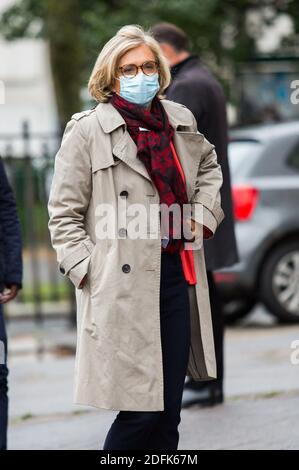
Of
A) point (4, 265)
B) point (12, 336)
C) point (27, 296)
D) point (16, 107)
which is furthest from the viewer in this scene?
point (16, 107)

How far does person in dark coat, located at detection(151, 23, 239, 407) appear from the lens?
653 cm

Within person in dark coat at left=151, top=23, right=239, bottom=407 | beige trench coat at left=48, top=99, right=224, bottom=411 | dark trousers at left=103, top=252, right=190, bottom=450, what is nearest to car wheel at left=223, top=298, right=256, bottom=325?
person in dark coat at left=151, top=23, right=239, bottom=407

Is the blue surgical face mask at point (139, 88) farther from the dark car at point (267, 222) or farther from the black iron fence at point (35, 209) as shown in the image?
the black iron fence at point (35, 209)

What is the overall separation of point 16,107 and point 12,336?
2693 cm

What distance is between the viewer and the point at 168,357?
15.3 ft

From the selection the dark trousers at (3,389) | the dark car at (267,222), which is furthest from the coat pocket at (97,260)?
the dark car at (267,222)

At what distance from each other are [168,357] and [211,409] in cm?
216

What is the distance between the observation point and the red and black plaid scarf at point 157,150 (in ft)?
15.1

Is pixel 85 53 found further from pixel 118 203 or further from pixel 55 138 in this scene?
pixel 118 203

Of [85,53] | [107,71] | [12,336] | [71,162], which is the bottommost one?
[12,336]

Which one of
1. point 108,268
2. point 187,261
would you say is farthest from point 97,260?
point 187,261

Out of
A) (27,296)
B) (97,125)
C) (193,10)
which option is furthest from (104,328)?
(193,10)

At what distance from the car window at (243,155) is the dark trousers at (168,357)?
5.89 metres

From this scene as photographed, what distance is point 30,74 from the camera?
125 ft
